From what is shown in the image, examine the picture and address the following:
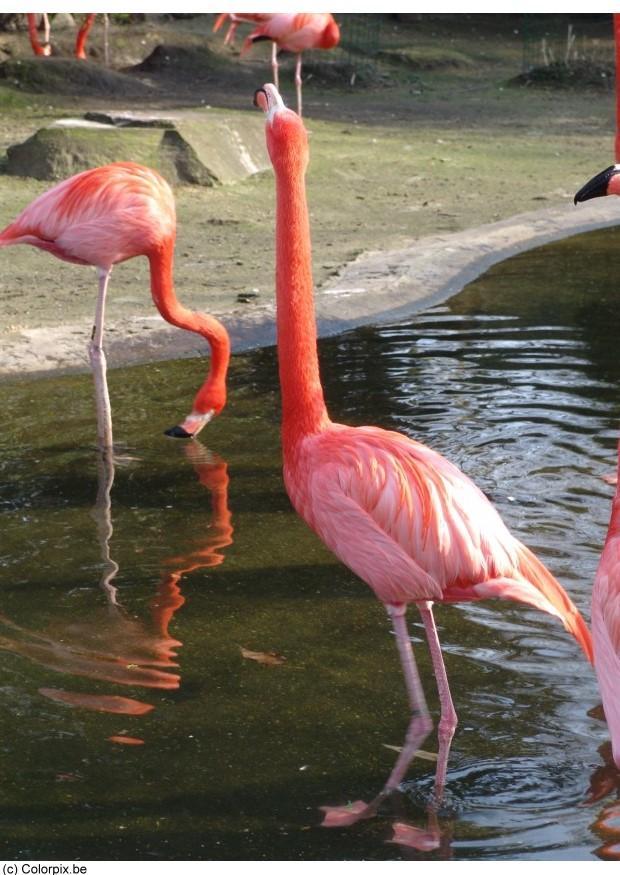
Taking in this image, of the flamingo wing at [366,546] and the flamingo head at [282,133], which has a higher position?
the flamingo head at [282,133]

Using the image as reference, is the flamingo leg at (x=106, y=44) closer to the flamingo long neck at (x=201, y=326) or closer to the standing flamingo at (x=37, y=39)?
the standing flamingo at (x=37, y=39)

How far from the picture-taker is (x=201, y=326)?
4945 mm

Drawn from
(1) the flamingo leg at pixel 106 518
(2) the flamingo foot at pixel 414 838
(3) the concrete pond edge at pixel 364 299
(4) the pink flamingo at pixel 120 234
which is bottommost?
(2) the flamingo foot at pixel 414 838

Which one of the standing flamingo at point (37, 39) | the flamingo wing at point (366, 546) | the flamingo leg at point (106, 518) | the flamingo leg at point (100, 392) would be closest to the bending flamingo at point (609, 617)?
the flamingo wing at point (366, 546)

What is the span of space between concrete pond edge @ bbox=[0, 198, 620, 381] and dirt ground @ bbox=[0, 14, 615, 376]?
1 centimetres

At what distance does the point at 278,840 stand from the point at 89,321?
3.98 meters

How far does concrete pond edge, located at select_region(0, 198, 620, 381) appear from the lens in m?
5.71

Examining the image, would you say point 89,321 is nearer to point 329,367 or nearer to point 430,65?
point 329,367

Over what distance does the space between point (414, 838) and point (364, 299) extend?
431 centimetres

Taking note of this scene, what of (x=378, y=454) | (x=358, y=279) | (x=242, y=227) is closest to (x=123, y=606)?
(x=378, y=454)

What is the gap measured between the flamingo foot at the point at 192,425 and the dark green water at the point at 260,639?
9cm

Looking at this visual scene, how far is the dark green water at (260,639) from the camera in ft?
8.41

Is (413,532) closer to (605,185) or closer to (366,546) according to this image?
(366,546)

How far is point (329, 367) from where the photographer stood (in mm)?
5715
